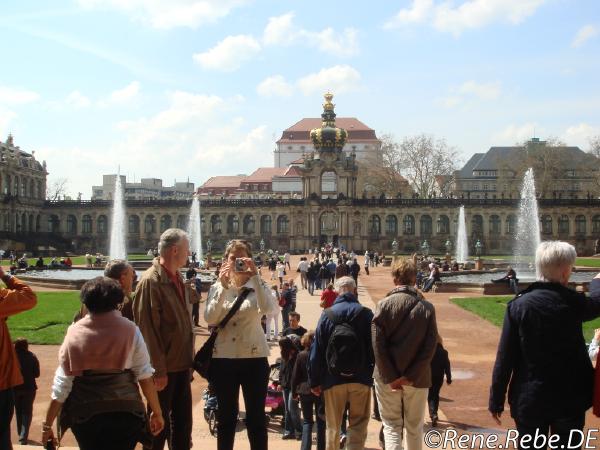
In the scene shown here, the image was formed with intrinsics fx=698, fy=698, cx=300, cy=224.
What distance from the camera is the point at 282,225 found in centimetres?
8325

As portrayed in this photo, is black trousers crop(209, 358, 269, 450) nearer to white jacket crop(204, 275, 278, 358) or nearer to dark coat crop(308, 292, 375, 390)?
white jacket crop(204, 275, 278, 358)

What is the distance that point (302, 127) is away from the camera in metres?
140

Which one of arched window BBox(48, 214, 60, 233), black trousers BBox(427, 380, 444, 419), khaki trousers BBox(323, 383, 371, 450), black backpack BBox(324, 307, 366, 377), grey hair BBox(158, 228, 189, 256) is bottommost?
black trousers BBox(427, 380, 444, 419)

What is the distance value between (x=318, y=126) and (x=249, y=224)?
59.2m

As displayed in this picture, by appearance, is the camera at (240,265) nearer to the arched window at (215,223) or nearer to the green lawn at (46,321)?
the green lawn at (46,321)

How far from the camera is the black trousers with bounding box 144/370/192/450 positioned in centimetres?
672

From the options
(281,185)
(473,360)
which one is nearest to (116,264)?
(473,360)

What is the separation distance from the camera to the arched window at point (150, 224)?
86.9m

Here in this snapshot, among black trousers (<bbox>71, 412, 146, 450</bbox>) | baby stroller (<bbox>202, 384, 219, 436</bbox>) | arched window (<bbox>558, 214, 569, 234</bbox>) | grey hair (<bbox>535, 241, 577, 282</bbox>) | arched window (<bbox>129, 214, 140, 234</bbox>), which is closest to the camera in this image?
black trousers (<bbox>71, 412, 146, 450</bbox>)

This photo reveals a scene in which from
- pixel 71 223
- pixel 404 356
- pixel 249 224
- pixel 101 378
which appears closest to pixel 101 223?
pixel 71 223

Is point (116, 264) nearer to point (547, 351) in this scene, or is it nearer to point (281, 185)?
point (547, 351)

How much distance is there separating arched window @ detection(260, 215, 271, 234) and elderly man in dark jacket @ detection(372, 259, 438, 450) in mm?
76670

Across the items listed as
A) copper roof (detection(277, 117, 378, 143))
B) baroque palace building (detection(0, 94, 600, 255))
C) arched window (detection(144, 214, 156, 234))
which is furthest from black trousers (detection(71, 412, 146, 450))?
copper roof (detection(277, 117, 378, 143))

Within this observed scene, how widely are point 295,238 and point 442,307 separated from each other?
51.4 metres
